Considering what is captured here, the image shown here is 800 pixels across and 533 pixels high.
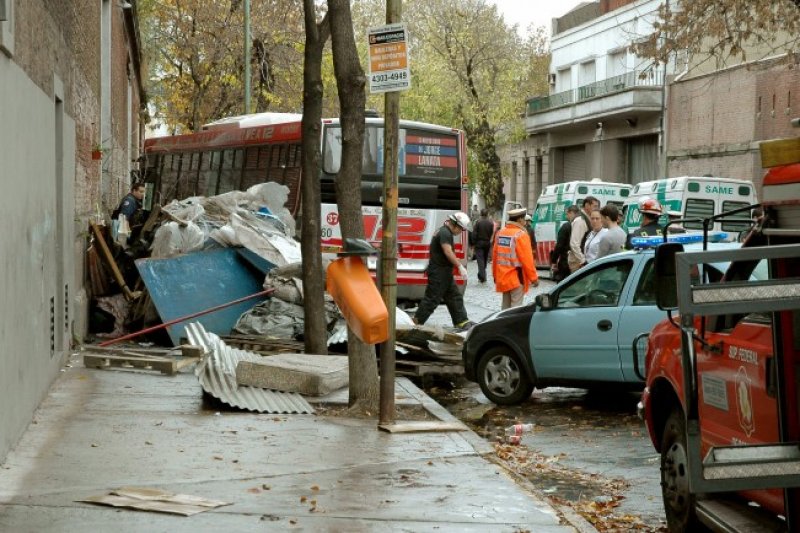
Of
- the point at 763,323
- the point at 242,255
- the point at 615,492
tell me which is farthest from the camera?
the point at 242,255

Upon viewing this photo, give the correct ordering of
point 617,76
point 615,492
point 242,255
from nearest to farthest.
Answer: point 615,492 < point 242,255 < point 617,76

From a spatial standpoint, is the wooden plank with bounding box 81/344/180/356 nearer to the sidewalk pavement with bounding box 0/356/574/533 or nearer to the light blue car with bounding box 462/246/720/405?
the sidewalk pavement with bounding box 0/356/574/533

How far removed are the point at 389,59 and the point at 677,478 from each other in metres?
4.74

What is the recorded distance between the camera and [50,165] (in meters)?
11.6

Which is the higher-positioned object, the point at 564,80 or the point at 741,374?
the point at 564,80

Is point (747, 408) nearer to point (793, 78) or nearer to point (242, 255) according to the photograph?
point (242, 255)

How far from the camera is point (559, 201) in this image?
35906 millimetres

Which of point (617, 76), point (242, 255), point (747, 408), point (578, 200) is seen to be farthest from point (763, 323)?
point (617, 76)

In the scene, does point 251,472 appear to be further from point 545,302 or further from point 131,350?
point 131,350

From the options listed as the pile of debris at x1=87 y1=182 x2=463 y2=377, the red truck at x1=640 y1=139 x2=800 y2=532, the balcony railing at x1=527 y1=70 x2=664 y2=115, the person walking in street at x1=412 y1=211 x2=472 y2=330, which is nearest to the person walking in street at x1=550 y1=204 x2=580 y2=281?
the person walking in street at x1=412 y1=211 x2=472 y2=330

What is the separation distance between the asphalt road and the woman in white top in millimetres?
2961

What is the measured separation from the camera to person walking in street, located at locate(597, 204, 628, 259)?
16.5 meters

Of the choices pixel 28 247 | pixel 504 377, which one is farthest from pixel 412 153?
pixel 28 247

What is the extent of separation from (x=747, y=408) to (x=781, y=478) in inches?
37.5
